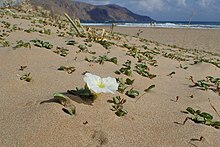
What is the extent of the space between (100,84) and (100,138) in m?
0.42

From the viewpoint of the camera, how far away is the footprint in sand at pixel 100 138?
134 cm

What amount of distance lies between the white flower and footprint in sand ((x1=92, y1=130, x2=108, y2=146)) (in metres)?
0.29

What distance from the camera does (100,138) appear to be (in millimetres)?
1377

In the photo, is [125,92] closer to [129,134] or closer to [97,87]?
[97,87]

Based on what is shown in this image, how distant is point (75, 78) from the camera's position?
2326 millimetres

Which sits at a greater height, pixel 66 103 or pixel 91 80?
pixel 91 80

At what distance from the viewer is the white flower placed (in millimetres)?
1628

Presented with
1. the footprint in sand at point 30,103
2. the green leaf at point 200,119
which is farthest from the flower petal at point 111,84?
the green leaf at point 200,119

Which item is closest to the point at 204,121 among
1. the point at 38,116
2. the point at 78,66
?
the point at 38,116

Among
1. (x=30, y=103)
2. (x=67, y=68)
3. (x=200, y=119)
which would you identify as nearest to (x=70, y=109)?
(x=30, y=103)

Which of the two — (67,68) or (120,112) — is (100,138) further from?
(67,68)

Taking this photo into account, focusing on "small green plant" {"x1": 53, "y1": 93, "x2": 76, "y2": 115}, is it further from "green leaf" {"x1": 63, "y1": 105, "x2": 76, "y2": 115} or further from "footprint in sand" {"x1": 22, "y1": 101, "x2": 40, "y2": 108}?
"footprint in sand" {"x1": 22, "y1": 101, "x2": 40, "y2": 108}

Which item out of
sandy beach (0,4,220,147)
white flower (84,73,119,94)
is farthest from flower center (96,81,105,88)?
sandy beach (0,4,220,147)

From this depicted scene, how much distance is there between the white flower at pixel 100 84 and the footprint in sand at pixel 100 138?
29 centimetres
